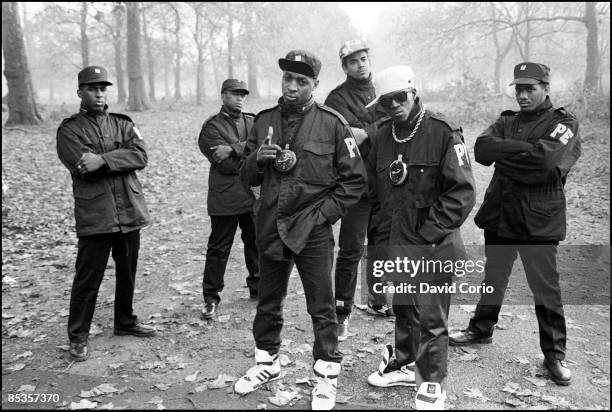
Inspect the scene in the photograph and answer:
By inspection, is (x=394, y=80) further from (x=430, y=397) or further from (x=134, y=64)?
(x=134, y=64)

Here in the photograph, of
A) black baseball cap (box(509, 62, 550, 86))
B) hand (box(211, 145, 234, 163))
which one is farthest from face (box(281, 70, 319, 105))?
black baseball cap (box(509, 62, 550, 86))

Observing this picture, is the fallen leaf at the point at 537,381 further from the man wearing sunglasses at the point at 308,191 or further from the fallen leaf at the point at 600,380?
the man wearing sunglasses at the point at 308,191

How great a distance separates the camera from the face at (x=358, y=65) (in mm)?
5012

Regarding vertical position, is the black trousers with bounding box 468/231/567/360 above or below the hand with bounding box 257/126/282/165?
below

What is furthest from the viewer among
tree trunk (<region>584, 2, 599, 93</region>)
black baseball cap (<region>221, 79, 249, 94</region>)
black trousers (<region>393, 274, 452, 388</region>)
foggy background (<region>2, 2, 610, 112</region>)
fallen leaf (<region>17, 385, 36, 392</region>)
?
foggy background (<region>2, 2, 610, 112</region>)

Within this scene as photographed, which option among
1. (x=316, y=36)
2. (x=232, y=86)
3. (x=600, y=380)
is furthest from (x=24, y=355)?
(x=316, y=36)

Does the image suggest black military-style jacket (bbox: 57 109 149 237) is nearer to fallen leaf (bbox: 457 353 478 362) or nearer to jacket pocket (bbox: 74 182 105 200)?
jacket pocket (bbox: 74 182 105 200)

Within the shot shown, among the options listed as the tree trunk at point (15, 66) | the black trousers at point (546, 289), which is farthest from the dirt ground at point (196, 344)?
the tree trunk at point (15, 66)

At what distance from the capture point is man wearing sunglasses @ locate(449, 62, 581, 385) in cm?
420

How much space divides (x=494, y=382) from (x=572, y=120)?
7.73 feet

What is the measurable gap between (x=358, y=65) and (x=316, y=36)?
137ft

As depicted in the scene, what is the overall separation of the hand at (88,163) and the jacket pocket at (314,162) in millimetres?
2095

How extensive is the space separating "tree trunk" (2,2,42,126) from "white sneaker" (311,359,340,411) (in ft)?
50.1

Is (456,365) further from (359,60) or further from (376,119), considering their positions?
(359,60)
